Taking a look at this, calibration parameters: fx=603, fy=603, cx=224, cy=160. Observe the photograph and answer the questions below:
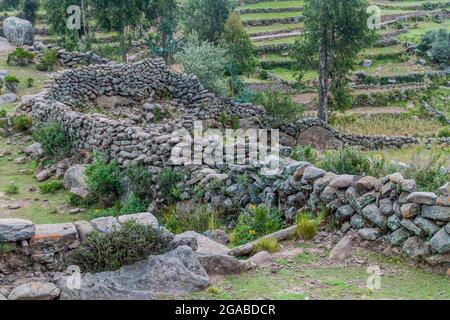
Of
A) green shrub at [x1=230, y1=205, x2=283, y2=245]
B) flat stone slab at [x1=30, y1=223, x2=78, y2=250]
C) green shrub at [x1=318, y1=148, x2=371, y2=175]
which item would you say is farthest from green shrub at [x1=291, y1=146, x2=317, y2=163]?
flat stone slab at [x1=30, y1=223, x2=78, y2=250]

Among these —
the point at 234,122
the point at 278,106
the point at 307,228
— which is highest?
the point at 307,228

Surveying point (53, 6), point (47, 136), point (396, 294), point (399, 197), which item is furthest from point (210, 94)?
point (53, 6)

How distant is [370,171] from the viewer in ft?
32.2

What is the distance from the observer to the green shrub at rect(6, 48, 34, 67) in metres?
24.5

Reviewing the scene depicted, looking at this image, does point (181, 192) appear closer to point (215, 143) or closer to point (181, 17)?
point (215, 143)

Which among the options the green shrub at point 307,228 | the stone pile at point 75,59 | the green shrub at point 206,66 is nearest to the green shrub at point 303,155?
the green shrub at point 307,228

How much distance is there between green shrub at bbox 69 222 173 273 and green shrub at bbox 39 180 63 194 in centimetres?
647

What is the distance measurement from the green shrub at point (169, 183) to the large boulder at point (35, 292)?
17.3ft

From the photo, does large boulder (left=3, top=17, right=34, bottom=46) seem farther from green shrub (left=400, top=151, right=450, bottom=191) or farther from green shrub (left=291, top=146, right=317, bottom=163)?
green shrub (left=400, top=151, right=450, bottom=191)

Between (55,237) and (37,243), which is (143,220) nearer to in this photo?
(55,237)

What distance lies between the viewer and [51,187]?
1352 centimetres

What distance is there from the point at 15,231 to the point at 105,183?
18.1 ft

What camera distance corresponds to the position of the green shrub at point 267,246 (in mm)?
8414

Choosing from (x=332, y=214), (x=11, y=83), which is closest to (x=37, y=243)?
(x=332, y=214)
